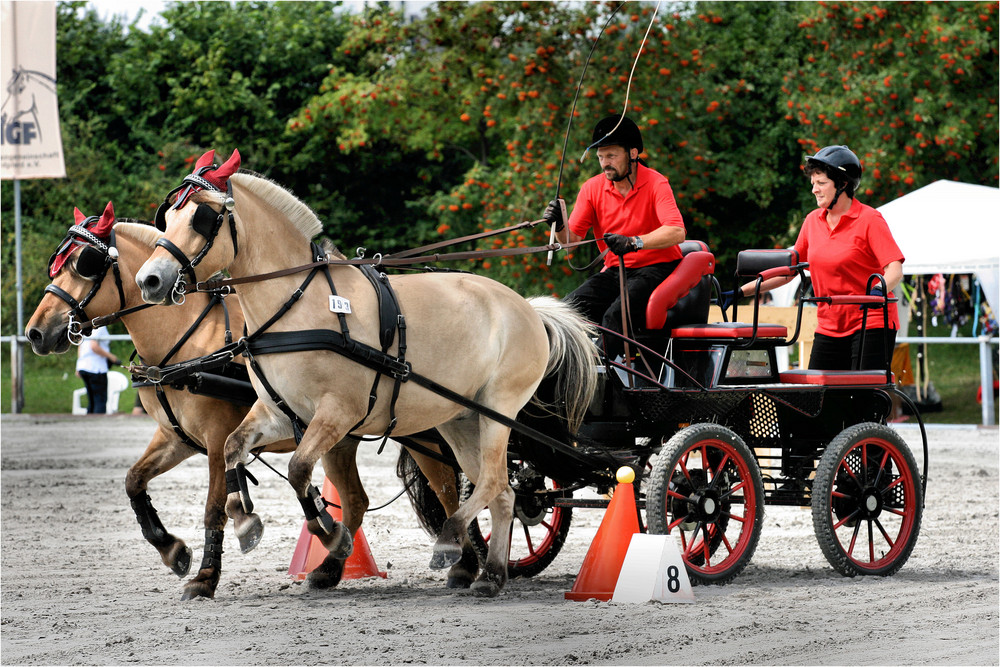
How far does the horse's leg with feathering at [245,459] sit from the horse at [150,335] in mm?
458

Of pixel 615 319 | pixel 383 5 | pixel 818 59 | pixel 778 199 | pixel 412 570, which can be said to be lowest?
pixel 412 570

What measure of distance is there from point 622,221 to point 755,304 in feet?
2.71

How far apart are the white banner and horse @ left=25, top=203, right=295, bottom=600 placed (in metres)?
10.6

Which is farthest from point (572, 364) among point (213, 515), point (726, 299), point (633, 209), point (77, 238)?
point (77, 238)

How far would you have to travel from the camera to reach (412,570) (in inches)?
276

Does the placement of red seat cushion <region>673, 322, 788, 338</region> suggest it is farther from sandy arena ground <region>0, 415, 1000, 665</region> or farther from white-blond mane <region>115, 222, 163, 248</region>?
white-blond mane <region>115, 222, 163, 248</region>

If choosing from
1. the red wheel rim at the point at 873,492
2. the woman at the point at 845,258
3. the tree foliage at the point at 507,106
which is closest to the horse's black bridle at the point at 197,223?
the woman at the point at 845,258

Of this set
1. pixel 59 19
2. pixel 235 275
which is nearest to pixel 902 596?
pixel 235 275

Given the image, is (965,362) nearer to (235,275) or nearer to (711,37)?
(711,37)

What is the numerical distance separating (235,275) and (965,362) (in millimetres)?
16721

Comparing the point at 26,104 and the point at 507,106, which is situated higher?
the point at 26,104

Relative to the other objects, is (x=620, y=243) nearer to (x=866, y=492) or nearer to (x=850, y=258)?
(x=850, y=258)

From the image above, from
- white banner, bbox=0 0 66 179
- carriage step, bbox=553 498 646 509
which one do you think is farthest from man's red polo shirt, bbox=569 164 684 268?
white banner, bbox=0 0 66 179

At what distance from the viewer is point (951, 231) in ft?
46.8
